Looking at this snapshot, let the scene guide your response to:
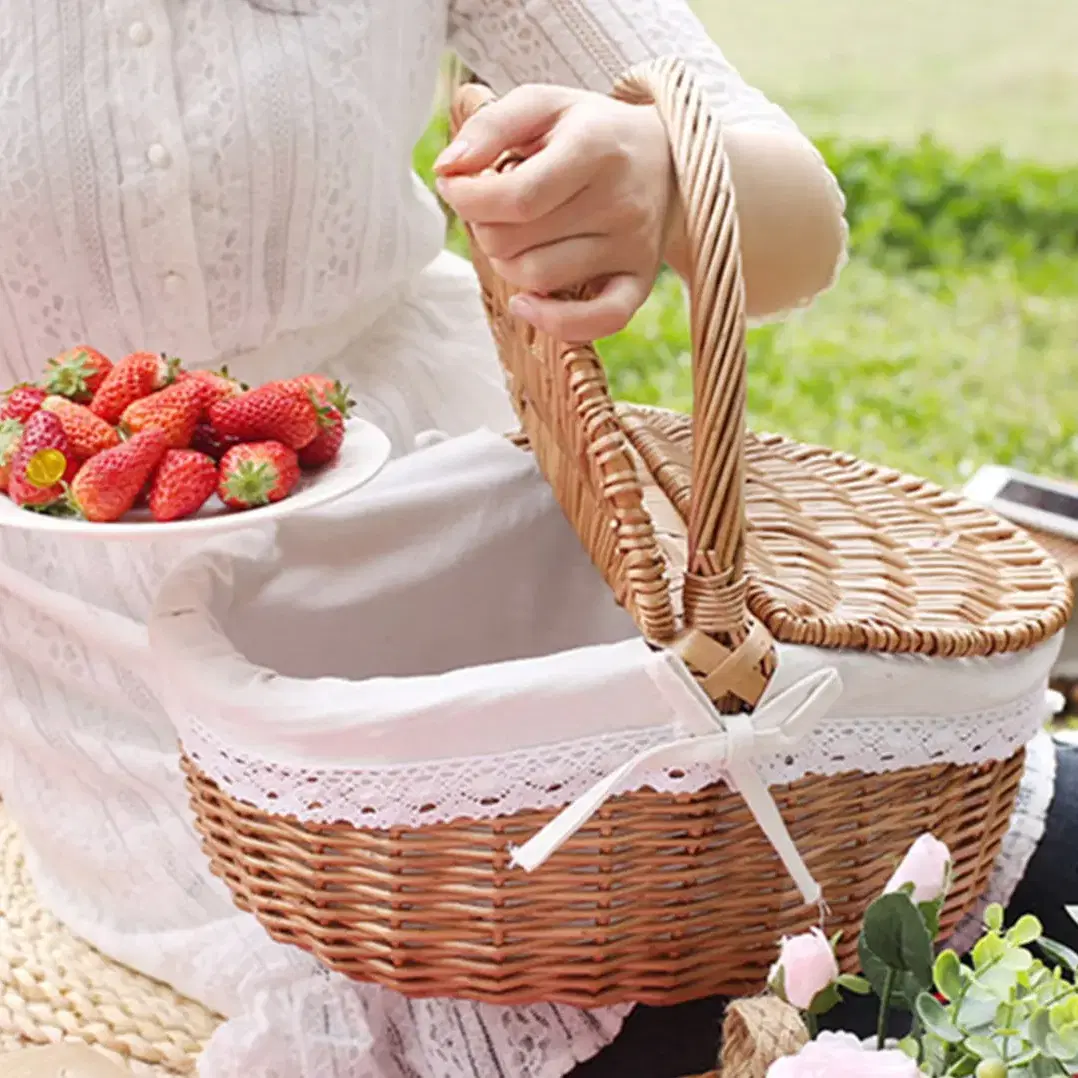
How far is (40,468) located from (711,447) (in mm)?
411

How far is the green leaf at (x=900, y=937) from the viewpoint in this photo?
2.51 ft

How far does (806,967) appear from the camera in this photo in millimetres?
786

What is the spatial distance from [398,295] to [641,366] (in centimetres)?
201

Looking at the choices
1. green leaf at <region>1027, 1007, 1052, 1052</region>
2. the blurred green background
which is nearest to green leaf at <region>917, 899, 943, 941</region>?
green leaf at <region>1027, 1007, 1052, 1052</region>

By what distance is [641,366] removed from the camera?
332 centimetres

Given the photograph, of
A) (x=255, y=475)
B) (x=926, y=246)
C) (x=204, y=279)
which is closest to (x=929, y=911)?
(x=255, y=475)

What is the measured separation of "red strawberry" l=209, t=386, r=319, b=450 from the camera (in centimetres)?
100

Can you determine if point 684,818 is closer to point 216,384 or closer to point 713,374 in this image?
point 713,374

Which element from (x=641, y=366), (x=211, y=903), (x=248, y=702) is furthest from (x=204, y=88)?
(x=641, y=366)

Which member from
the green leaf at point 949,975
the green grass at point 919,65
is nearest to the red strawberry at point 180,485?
the green leaf at point 949,975

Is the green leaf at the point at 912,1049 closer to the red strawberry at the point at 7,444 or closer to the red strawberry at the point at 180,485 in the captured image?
the red strawberry at the point at 180,485

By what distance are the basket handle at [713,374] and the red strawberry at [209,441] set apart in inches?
10.9

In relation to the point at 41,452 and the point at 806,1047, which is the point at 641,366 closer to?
the point at 41,452

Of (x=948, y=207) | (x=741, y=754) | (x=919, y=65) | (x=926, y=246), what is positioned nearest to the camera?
(x=741, y=754)
